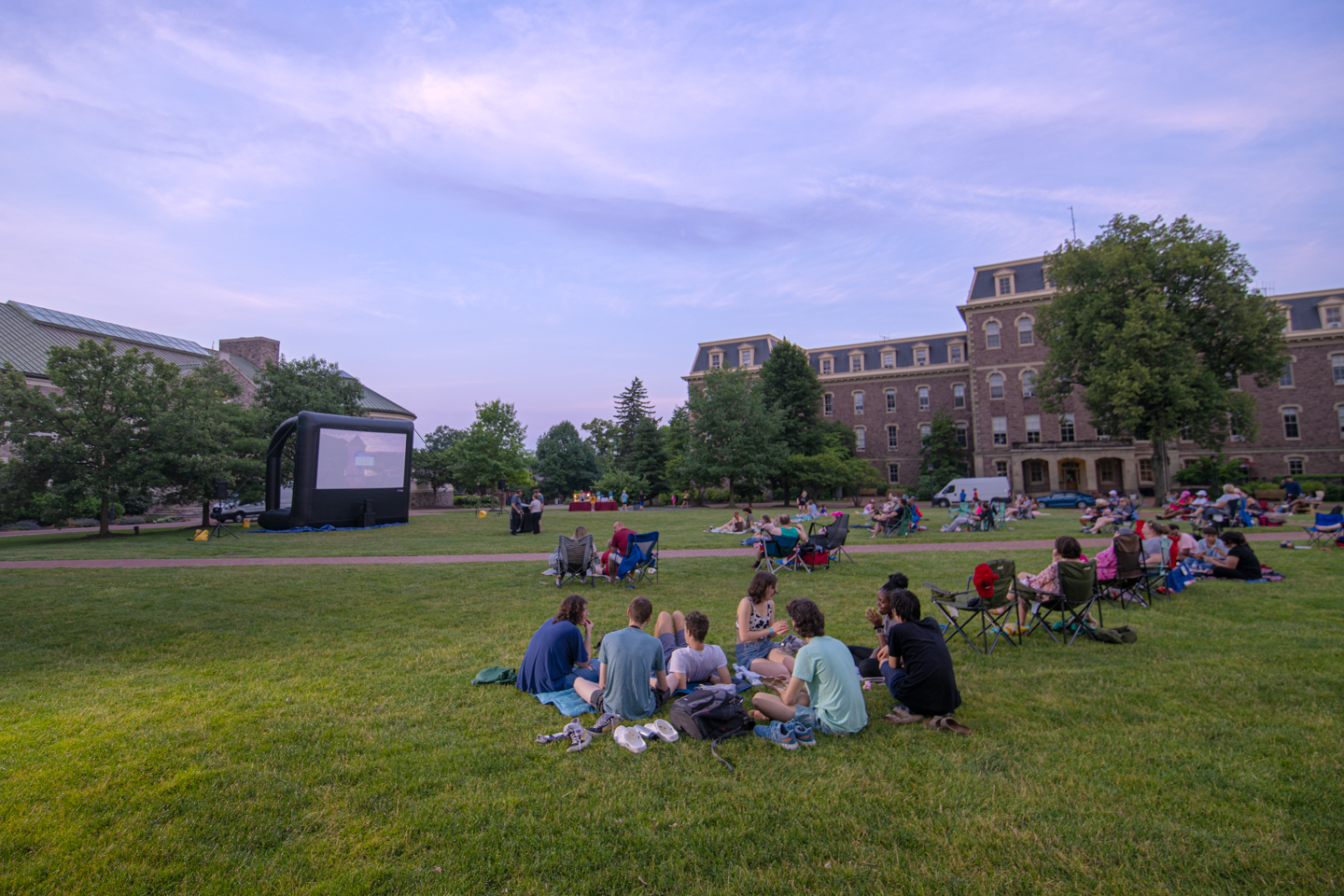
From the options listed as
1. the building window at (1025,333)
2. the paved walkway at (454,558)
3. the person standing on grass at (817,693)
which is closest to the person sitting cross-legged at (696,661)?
the person standing on grass at (817,693)

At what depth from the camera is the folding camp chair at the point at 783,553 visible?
1180cm

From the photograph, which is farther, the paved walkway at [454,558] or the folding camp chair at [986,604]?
the paved walkway at [454,558]

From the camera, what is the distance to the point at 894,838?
3.12 meters

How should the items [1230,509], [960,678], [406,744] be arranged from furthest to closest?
1. [1230,509]
2. [960,678]
3. [406,744]

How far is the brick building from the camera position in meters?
42.3

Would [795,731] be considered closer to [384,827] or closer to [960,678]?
[960,678]

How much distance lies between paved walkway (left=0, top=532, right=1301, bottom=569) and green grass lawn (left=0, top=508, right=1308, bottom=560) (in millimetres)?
755

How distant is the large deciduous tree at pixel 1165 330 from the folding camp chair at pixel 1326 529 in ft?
57.5

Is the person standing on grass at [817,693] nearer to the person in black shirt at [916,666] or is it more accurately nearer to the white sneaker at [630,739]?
the person in black shirt at [916,666]

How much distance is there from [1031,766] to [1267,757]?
1.45 metres

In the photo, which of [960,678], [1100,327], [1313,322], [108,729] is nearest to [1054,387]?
[1100,327]

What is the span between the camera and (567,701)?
16.5 ft

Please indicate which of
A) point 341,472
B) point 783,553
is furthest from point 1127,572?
point 341,472

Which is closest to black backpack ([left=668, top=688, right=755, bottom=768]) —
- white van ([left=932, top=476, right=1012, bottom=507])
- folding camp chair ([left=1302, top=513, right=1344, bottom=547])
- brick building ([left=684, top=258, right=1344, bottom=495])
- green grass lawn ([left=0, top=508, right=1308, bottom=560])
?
green grass lawn ([left=0, top=508, right=1308, bottom=560])
